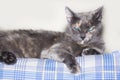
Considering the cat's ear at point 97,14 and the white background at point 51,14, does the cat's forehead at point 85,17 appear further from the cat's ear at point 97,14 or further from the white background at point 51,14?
the white background at point 51,14

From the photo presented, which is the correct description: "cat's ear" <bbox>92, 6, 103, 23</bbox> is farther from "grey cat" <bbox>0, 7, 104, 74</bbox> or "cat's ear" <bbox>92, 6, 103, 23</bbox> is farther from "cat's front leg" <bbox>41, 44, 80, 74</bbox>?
"cat's front leg" <bbox>41, 44, 80, 74</bbox>

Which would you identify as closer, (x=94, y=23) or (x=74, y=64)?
(x=74, y=64)

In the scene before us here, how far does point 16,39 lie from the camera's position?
1.76m

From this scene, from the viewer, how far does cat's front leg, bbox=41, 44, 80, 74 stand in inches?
60.8

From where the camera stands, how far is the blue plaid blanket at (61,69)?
5.10 feet

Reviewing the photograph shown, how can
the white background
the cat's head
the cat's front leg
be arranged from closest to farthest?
the cat's front leg < the cat's head < the white background

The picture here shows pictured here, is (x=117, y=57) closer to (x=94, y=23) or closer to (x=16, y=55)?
(x=94, y=23)

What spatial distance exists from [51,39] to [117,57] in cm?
43

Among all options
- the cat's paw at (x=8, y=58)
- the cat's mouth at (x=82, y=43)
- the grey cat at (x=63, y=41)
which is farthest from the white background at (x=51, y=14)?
the cat's paw at (x=8, y=58)

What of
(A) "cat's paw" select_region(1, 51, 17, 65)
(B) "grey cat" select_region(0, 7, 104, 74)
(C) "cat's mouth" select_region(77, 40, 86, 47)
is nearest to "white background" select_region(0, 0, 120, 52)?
(B) "grey cat" select_region(0, 7, 104, 74)

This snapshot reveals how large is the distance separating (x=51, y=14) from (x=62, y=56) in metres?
0.34

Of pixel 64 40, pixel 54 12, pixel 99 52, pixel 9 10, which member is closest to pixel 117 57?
pixel 99 52

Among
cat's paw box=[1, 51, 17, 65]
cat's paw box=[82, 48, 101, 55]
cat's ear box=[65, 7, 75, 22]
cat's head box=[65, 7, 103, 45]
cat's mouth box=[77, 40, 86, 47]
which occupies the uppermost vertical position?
cat's ear box=[65, 7, 75, 22]

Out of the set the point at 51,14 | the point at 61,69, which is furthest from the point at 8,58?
the point at 51,14
